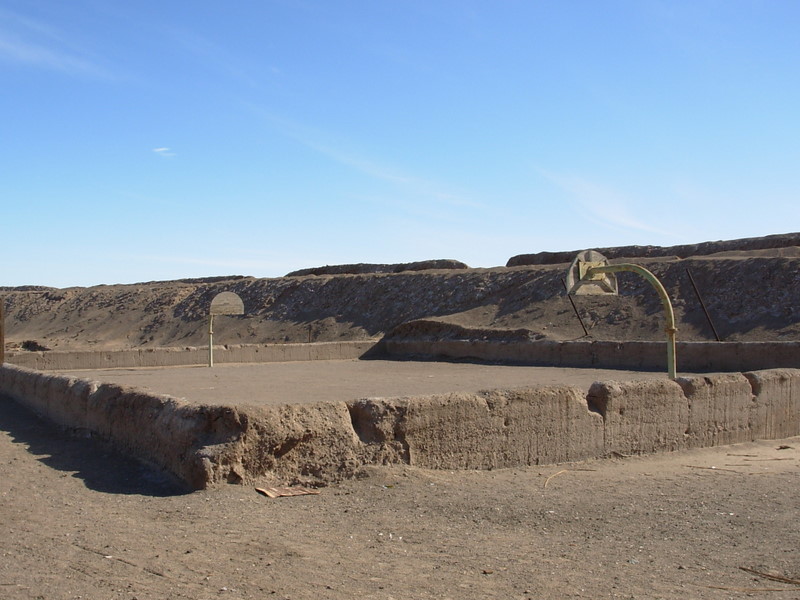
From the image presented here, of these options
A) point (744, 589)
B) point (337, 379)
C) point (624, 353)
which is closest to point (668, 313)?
point (744, 589)

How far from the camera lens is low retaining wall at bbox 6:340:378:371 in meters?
21.5

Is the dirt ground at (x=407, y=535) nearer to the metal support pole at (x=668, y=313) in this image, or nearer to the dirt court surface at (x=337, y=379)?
the metal support pole at (x=668, y=313)

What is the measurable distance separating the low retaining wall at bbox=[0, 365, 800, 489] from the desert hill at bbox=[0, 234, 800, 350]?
15.2 meters

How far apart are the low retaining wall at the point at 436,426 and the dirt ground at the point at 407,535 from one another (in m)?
0.23

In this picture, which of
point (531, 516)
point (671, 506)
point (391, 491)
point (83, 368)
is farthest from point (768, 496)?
point (83, 368)

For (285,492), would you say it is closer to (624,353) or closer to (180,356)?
(624,353)

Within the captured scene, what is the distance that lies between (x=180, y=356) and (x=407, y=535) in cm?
1937

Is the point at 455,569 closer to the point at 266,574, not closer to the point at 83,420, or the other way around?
the point at 266,574

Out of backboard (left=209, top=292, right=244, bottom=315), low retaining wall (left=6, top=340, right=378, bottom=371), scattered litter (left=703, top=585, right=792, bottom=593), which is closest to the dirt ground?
scattered litter (left=703, top=585, right=792, bottom=593)

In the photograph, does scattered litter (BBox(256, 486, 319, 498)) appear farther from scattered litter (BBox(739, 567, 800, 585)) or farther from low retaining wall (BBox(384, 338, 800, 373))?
low retaining wall (BBox(384, 338, 800, 373))

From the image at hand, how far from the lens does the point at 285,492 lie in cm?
635

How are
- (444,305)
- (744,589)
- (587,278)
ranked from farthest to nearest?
1. (444,305)
2. (587,278)
3. (744,589)

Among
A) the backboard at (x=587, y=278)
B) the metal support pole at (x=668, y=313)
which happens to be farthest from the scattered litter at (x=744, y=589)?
the backboard at (x=587, y=278)

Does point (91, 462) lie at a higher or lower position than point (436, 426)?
lower
